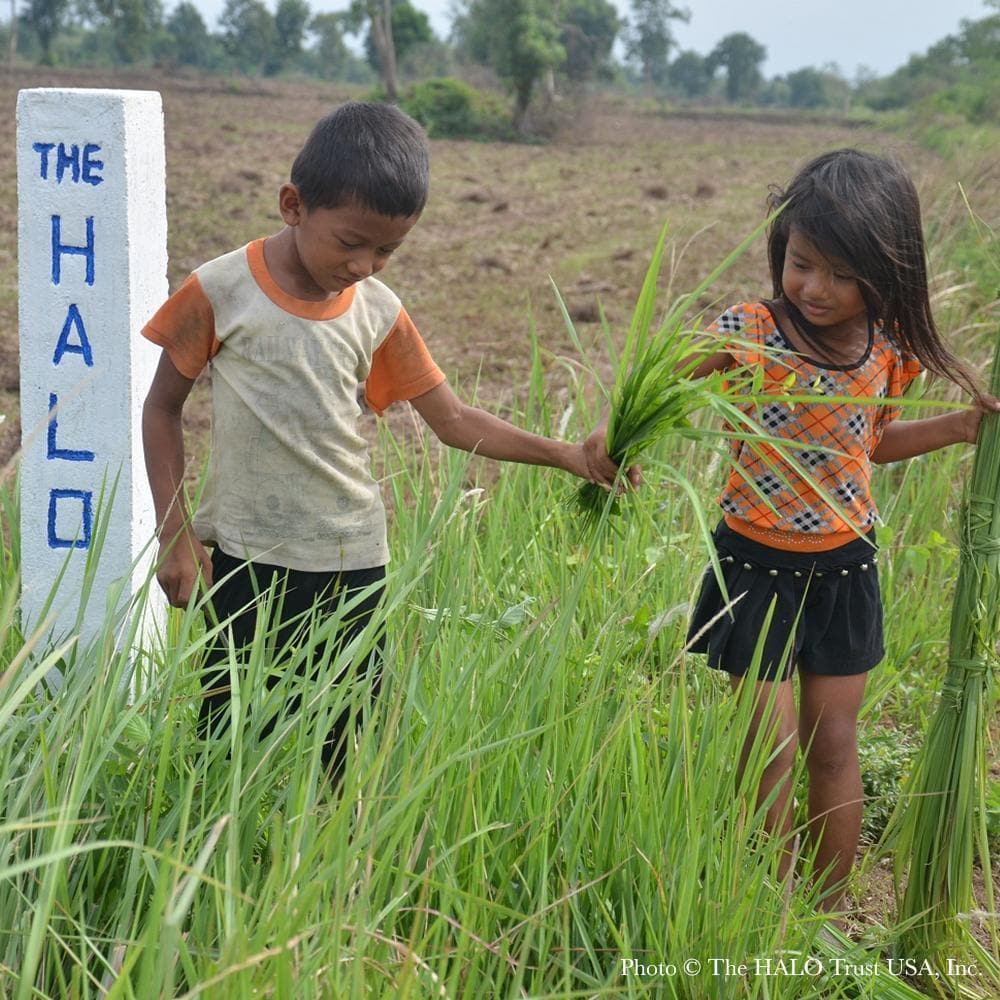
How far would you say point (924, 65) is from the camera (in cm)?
4725

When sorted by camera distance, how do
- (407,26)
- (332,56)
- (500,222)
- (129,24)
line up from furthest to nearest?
1. (332,56)
2. (129,24)
3. (407,26)
4. (500,222)

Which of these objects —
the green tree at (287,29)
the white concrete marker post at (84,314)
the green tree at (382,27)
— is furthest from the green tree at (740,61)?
the white concrete marker post at (84,314)

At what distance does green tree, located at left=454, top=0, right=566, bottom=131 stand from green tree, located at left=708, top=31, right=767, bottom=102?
57748 mm

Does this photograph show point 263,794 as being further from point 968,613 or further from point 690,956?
point 968,613

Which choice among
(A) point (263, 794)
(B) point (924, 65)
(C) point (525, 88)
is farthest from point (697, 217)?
(B) point (924, 65)

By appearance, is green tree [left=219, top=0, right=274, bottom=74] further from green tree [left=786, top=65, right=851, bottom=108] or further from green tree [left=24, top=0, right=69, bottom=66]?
green tree [left=786, top=65, right=851, bottom=108]

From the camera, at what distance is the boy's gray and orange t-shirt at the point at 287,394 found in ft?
6.70

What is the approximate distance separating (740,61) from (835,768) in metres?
82.5

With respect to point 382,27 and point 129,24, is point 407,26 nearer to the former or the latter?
point 129,24

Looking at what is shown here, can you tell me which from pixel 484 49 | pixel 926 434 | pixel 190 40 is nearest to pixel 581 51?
pixel 484 49

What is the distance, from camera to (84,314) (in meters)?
2.43

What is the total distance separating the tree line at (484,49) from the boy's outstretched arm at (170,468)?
21.1m

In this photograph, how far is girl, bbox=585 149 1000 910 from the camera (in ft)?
6.86

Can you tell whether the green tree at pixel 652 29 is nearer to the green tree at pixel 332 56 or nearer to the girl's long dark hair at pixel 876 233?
the green tree at pixel 332 56
